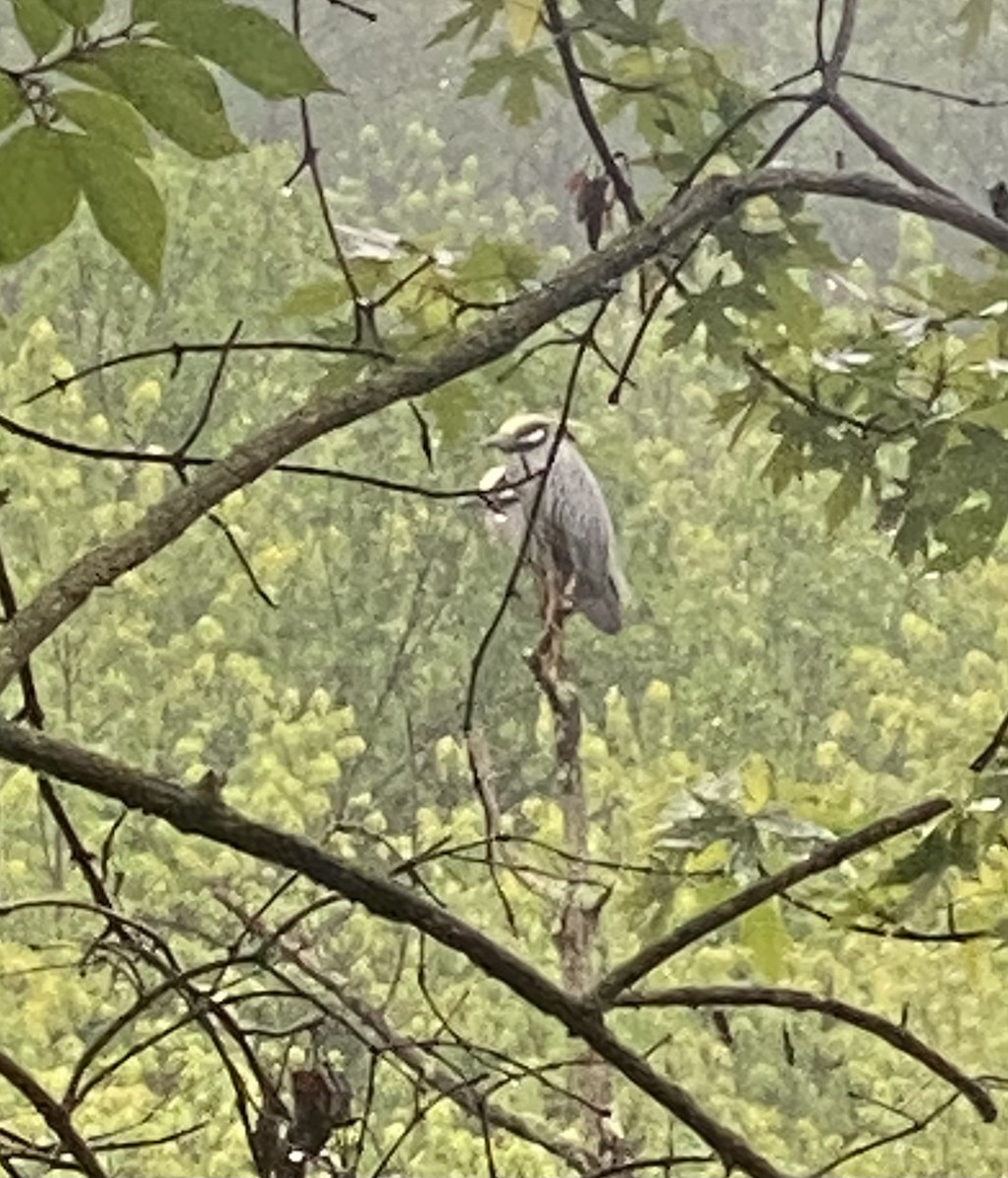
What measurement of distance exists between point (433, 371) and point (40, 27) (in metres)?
0.11

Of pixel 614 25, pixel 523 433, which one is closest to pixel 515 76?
pixel 614 25

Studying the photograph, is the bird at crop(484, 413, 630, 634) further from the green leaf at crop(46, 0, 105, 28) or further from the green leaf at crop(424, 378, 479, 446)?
the green leaf at crop(46, 0, 105, 28)

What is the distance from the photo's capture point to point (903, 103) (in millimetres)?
1768

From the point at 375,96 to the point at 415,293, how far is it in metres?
1.55

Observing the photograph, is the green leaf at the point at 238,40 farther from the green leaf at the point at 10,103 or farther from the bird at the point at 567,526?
the bird at the point at 567,526

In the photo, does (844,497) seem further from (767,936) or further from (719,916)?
(719,916)

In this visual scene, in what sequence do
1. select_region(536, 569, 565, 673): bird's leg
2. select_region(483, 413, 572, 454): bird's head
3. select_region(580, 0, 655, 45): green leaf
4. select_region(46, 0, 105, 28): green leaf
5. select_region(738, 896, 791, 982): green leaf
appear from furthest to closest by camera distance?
select_region(483, 413, 572, 454): bird's head, select_region(536, 569, 565, 673): bird's leg, select_region(580, 0, 655, 45): green leaf, select_region(738, 896, 791, 982): green leaf, select_region(46, 0, 105, 28): green leaf

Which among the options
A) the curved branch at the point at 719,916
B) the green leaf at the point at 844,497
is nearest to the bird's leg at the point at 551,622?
the green leaf at the point at 844,497

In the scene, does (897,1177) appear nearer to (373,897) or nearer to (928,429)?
(928,429)

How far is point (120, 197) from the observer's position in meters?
0.20

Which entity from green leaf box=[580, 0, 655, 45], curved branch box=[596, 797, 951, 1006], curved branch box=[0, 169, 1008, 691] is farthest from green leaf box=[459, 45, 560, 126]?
curved branch box=[596, 797, 951, 1006]

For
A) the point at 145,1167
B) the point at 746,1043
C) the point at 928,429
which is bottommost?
the point at 928,429

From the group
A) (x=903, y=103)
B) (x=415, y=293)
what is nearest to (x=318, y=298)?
(x=415, y=293)

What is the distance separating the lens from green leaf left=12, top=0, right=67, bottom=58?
7.6 inches
